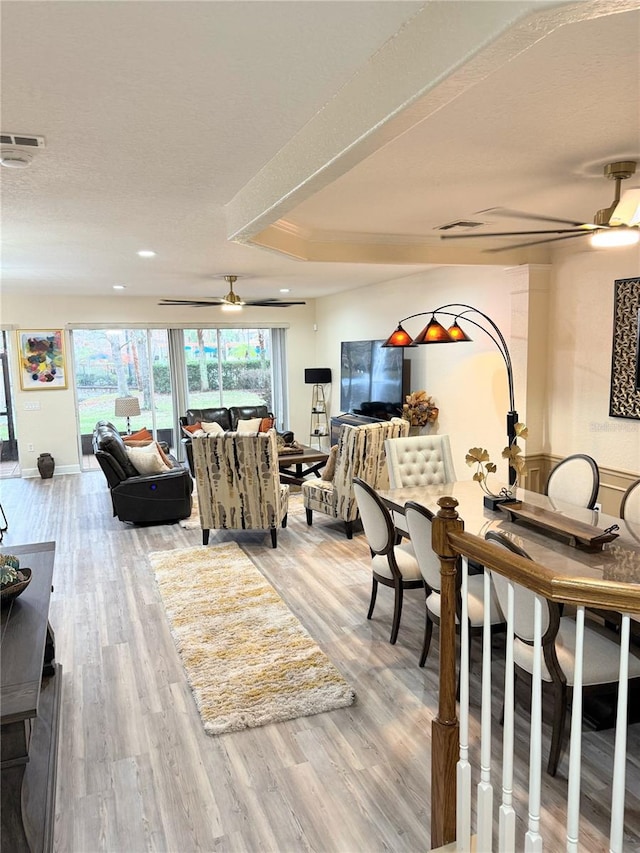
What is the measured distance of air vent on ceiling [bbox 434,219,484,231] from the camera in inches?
162

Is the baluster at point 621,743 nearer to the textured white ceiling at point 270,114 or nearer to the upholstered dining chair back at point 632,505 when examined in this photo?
the textured white ceiling at point 270,114

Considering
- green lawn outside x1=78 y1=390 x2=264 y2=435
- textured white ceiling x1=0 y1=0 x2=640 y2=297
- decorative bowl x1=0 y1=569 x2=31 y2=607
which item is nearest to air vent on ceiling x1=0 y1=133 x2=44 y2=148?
textured white ceiling x1=0 y1=0 x2=640 y2=297

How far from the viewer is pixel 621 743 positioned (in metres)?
1.36

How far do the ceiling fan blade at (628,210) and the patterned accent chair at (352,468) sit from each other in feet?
9.82

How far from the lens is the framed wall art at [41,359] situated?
8570 mm

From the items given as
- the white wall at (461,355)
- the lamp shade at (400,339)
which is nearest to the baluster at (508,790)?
the lamp shade at (400,339)

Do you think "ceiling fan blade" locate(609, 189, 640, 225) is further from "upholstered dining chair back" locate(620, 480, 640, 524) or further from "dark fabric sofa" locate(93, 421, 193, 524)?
"dark fabric sofa" locate(93, 421, 193, 524)

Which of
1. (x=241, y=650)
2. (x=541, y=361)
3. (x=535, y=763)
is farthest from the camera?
(x=541, y=361)

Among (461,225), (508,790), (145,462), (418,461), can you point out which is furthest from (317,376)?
(508,790)

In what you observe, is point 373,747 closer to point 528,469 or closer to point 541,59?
point 541,59

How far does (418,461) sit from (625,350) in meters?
1.82

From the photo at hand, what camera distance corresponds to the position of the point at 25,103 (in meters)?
1.90

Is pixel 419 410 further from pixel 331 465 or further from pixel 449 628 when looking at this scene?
pixel 449 628

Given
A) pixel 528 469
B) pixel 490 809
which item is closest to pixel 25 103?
pixel 490 809
